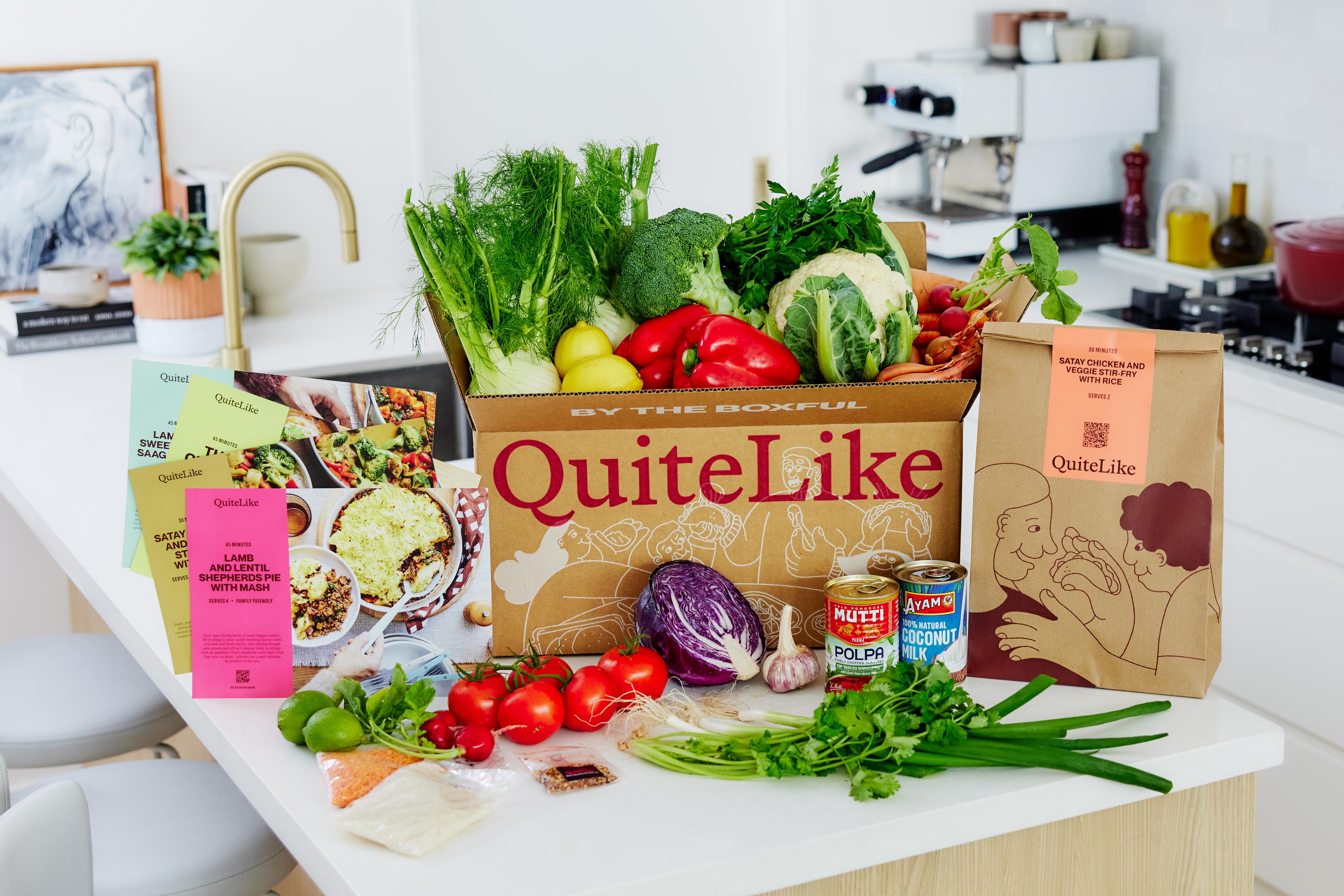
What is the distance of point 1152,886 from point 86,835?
0.86 m

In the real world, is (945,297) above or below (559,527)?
above

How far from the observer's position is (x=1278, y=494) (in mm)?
2311

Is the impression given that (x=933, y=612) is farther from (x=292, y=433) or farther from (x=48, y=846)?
(x=48, y=846)

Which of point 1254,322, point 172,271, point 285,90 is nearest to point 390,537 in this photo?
point 172,271

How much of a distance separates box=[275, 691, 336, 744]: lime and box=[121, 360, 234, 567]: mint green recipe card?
26 centimetres

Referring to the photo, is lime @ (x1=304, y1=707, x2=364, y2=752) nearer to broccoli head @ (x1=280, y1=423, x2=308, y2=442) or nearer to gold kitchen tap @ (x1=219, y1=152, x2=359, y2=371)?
broccoli head @ (x1=280, y1=423, x2=308, y2=442)

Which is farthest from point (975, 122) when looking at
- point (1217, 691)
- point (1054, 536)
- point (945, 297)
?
point (1054, 536)

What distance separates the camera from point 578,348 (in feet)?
3.89

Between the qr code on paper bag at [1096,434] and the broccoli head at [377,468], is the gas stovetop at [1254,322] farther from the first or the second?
the broccoli head at [377,468]

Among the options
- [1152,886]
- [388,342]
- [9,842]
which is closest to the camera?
[9,842]

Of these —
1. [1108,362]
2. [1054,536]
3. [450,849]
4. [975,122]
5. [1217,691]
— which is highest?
[975,122]

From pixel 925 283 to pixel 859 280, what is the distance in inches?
6.2

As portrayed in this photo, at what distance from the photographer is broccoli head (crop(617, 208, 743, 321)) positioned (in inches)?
47.1

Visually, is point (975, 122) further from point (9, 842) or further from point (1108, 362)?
point (9, 842)
